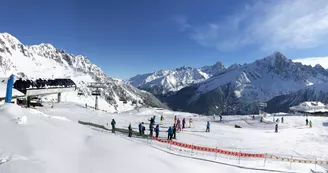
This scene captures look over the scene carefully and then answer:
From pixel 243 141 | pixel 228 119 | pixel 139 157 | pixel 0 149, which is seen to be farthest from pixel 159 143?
pixel 228 119

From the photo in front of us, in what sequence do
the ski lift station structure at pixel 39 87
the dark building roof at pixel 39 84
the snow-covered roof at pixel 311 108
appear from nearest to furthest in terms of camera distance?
the ski lift station structure at pixel 39 87
the dark building roof at pixel 39 84
the snow-covered roof at pixel 311 108

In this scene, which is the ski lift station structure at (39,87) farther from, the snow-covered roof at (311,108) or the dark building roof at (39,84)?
the snow-covered roof at (311,108)

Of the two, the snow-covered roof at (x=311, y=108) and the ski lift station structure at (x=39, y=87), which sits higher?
the ski lift station structure at (x=39, y=87)

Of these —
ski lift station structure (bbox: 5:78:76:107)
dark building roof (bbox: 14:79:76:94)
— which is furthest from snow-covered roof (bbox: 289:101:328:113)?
dark building roof (bbox: 14:79:76:94)

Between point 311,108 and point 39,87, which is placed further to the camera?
point 311,108

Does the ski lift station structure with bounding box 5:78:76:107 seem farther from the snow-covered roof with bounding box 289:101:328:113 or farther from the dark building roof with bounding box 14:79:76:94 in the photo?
the snow-covered roof with bounding box 289:101:328:113

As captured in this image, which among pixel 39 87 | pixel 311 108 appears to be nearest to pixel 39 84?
pixel 39 87

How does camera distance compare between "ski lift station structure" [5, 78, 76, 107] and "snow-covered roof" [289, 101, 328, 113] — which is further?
"snow-covered roof" [289, 101, 328, 113]

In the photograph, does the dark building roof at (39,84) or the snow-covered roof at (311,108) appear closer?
the dark building roof at (39,84)

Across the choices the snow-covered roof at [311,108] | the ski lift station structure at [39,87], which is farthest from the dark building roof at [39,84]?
the snow-covered roof at [311,108]

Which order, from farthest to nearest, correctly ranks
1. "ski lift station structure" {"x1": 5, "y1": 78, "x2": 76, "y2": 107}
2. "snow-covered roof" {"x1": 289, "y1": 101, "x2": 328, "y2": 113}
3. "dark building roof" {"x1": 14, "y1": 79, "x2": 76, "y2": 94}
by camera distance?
"snow-covered roof" {"x1": 289, "y1": 101, "x2": 328, "y2": 113} → "dark building roof" {"x1": 14, "y1": 79, "x2": 76, "y2": 94} → "ski lift station structure" {"x1": 5, "y1": 78, "x2": 76, "y2": 107}

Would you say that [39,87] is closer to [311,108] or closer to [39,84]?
[39,84]

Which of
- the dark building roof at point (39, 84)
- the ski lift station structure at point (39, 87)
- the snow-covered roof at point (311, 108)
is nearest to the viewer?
the ski lift station structure at point (39, 87)

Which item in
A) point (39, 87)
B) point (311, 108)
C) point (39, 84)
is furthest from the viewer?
point (311, 108)
